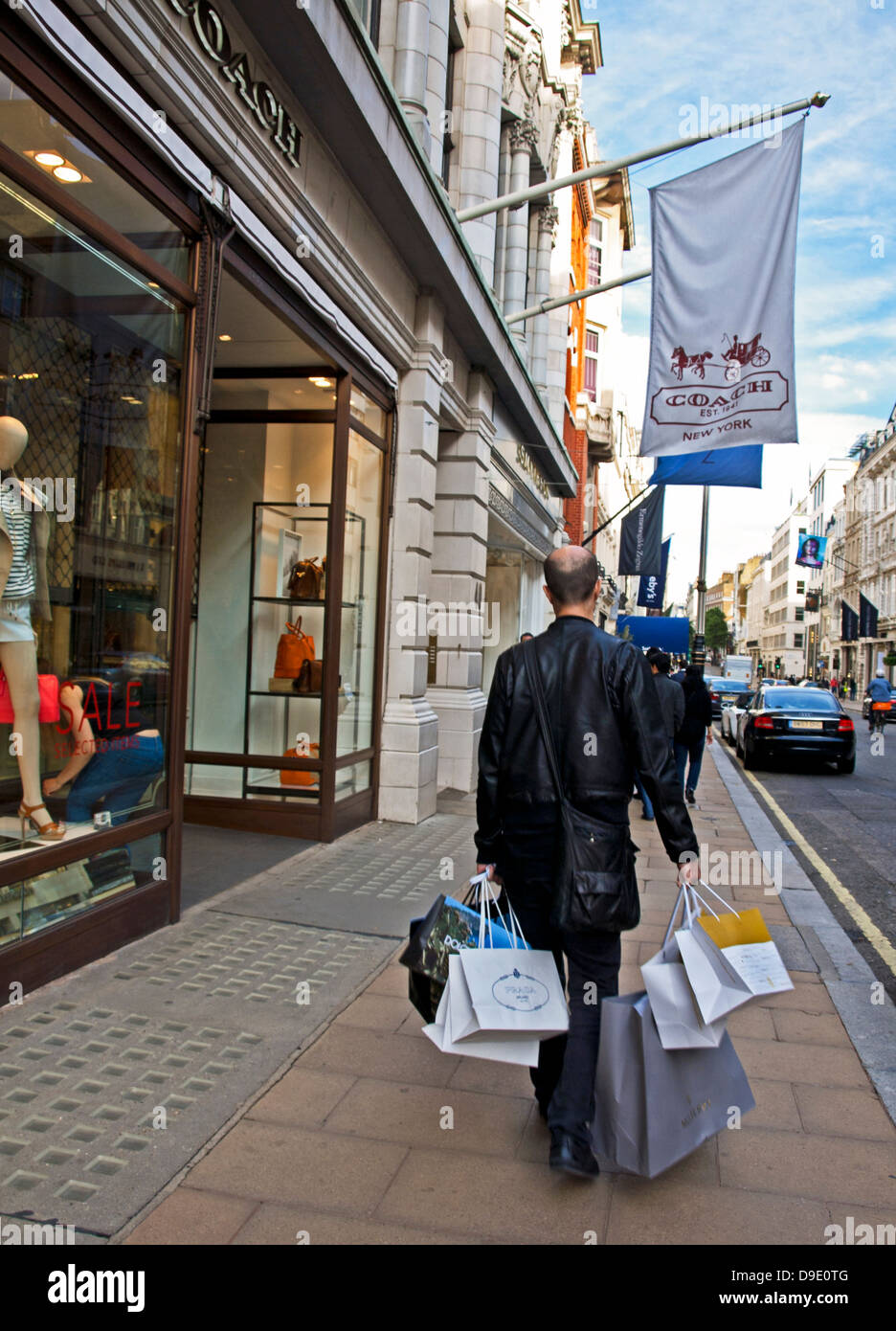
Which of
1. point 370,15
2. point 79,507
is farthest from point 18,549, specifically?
point 370,15

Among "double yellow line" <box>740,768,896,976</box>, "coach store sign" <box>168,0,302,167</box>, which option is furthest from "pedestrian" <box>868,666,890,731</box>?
"coach store sign" <box>168,0,302,167</box>

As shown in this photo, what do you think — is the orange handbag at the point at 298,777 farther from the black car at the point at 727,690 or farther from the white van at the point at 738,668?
the white van at the point at 738,668

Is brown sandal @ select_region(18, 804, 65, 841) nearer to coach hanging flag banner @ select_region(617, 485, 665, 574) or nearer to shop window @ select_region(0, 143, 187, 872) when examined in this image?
shop window @ select_region(0, 143, 187, 872)

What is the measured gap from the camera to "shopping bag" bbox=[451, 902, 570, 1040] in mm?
2947

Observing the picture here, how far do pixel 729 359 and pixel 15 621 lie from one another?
7.30m

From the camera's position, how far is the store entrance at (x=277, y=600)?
8156mm

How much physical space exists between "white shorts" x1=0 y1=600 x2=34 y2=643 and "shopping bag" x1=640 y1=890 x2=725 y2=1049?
3.23 metres

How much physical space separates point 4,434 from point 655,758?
10.6 ft

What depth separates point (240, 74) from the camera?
5.55 m

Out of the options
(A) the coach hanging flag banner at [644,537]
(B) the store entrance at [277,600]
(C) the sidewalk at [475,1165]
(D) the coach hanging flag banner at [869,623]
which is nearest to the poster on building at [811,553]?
(D) the coach hanging flag banner at [869,623]

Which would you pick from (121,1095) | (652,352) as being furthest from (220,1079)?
(652,352)

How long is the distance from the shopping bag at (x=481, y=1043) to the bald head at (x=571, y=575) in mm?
1221
